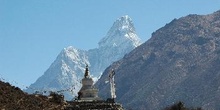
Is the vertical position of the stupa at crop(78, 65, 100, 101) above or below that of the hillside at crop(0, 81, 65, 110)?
above

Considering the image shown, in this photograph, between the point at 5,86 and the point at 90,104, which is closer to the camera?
the point at 5,86

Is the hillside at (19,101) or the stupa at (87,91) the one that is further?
the stupa at (87,91)

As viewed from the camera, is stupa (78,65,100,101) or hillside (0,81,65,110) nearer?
hillside (0,81,65,110)

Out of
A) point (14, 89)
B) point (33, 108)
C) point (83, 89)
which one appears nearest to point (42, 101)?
point (14, 89)

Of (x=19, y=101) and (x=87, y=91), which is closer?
(x=19, y=101)

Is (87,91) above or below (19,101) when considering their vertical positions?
above

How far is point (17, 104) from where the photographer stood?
121 feet

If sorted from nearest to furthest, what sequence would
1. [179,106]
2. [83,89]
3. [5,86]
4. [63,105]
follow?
[5,86]
[63,105]
[179,106]
[83,89]

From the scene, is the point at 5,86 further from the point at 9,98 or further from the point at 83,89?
the point at 83,89

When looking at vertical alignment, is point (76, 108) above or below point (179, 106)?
below

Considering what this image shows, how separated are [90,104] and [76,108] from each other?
2017mm

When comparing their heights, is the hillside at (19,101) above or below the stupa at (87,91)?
below

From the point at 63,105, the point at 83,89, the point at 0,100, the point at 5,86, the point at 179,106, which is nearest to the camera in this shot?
the point at 0,100

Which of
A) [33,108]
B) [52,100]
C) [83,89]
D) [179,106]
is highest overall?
[83,89]
